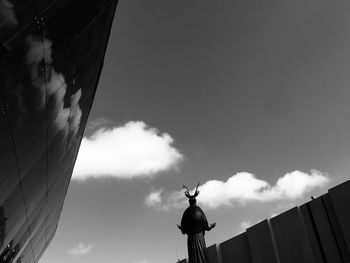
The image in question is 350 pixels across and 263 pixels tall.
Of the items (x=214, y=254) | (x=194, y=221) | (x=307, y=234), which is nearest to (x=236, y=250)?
(x=214, y=254)

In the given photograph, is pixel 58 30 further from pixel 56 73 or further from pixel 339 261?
pixel 339 261

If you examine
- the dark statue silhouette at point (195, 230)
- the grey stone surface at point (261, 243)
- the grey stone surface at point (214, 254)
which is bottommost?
the dark statue silhouette at point (195, 230)

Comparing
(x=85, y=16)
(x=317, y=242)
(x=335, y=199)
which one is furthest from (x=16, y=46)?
(x=317, y=242)

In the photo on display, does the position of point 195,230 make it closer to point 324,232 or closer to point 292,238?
point 292,238

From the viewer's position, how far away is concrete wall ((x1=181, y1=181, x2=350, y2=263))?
7973mm

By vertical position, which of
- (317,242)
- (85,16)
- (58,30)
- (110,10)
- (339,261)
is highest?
(110,10)

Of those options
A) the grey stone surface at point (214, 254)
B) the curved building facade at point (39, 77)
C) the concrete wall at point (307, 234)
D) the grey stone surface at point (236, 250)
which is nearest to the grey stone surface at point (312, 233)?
the concrete wall at point (307, 234)

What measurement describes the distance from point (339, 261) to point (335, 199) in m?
1.50

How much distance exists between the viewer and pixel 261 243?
10492 mm

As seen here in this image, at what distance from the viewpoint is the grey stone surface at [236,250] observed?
1134cm

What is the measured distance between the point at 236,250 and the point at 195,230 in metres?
3.85

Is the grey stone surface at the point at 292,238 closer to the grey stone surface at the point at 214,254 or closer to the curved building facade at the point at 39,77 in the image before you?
the grey stone surface at the point at 214,254

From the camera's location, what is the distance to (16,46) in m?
5.95

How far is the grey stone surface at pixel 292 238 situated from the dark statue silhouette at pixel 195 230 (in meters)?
2.45
